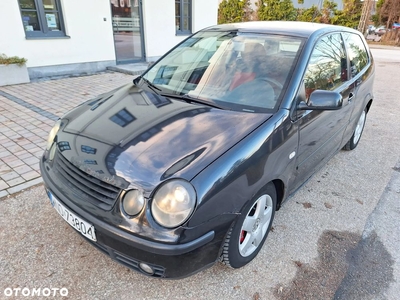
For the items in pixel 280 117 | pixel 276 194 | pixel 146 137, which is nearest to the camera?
pixel 146 137

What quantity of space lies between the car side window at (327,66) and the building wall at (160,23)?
6833 mm

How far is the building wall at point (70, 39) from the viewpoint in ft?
20.7

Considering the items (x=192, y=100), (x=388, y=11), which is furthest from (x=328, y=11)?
(x=192, y=100)

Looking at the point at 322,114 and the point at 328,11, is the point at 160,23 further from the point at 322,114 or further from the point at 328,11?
the point at 328,11

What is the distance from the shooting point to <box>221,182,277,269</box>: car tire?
1839 mm

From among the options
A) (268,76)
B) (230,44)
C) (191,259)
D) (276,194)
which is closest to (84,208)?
(191,259)

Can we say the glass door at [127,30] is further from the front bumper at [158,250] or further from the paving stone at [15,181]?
the front bumper at [158,250]

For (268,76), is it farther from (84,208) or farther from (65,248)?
(65,248)

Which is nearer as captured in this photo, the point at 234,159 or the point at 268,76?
the point at 234,159

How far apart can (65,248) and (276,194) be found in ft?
5.45

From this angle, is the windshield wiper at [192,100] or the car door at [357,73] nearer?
the windshield wiper at [192,100]

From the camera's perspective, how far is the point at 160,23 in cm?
899

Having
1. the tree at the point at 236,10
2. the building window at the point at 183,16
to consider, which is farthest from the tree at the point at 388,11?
the building window at the point at 183,16

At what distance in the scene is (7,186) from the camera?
2.92 meters
